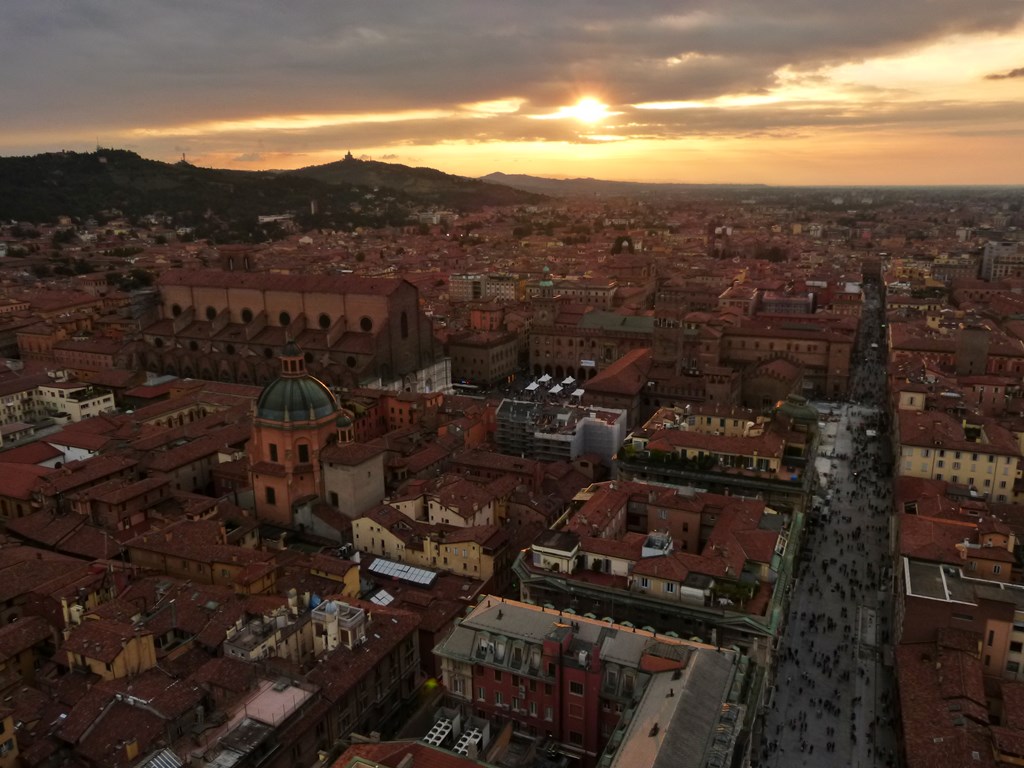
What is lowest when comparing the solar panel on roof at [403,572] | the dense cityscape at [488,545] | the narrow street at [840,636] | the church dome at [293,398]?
the narrow street at [840,636]

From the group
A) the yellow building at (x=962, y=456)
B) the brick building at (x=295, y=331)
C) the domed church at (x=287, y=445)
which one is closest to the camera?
the domed church at (x=287, y=445)

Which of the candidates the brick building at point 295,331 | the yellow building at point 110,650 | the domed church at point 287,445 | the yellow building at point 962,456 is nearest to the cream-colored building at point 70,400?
the brick building at point 295,331

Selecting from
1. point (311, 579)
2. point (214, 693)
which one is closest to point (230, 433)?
point (311, 579)

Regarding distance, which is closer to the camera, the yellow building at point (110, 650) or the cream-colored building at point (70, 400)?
the yellow building at point (110, 650)

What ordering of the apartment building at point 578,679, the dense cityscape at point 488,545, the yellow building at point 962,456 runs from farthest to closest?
the yellow building at point 962,456, the dense cityscape at point 488,545, the apartment building at point 578,679

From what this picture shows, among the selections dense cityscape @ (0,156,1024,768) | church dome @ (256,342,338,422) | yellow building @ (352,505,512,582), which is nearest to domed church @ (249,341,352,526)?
church dome @ (256,342,338,422)

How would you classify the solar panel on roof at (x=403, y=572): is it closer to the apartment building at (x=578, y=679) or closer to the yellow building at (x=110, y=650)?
the apartment building at (x=578, y=679)

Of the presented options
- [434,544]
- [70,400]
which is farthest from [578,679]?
[70,400]

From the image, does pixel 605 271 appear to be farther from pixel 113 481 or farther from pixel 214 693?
pixel 214 693
